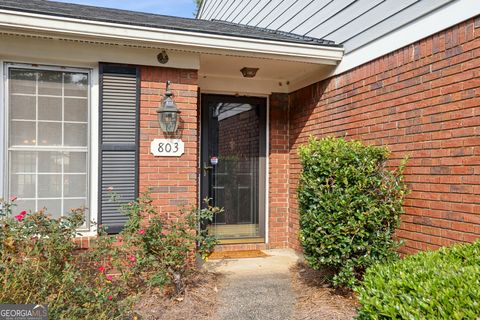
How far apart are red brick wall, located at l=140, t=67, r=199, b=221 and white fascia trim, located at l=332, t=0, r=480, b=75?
1.86 metres

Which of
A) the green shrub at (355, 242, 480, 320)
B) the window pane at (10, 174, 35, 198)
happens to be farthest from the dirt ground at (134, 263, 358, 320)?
the window pane at (10, 174, 35, 198)

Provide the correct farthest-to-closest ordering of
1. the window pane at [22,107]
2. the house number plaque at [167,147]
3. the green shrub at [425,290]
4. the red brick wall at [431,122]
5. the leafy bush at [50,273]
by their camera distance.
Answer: the house number plaque at [167,147] < the window pane at [22,107] < the red brick wall at [431,122] < the leafy bush at [50,273] < the green shrub at [425,290]

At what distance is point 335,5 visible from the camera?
469 centimetres

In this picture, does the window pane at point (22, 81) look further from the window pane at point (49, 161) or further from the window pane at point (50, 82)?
the window pane at point (49, 161)

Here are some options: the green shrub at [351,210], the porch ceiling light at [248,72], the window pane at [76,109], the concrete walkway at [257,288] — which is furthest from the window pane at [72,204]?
the porch ceiling light at [248,72]

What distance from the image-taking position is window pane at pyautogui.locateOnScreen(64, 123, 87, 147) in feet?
13.2

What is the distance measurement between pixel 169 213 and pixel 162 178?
1.33 ft

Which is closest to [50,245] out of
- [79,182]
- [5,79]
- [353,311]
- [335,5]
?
[79,182]

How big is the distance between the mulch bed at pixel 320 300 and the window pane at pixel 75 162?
2647mm

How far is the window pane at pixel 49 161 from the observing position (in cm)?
393

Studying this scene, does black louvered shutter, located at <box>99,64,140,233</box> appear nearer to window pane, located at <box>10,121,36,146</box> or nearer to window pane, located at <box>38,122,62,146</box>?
window pane, located at <box>38,122,62,146</box>

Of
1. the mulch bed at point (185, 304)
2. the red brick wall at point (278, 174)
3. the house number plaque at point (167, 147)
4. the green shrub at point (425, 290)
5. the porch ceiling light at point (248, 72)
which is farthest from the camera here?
the red brick wall at point (278, 174)

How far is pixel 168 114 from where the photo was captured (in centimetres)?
408

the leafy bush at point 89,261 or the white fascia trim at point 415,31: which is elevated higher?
the white fascia trim at point 415,31
